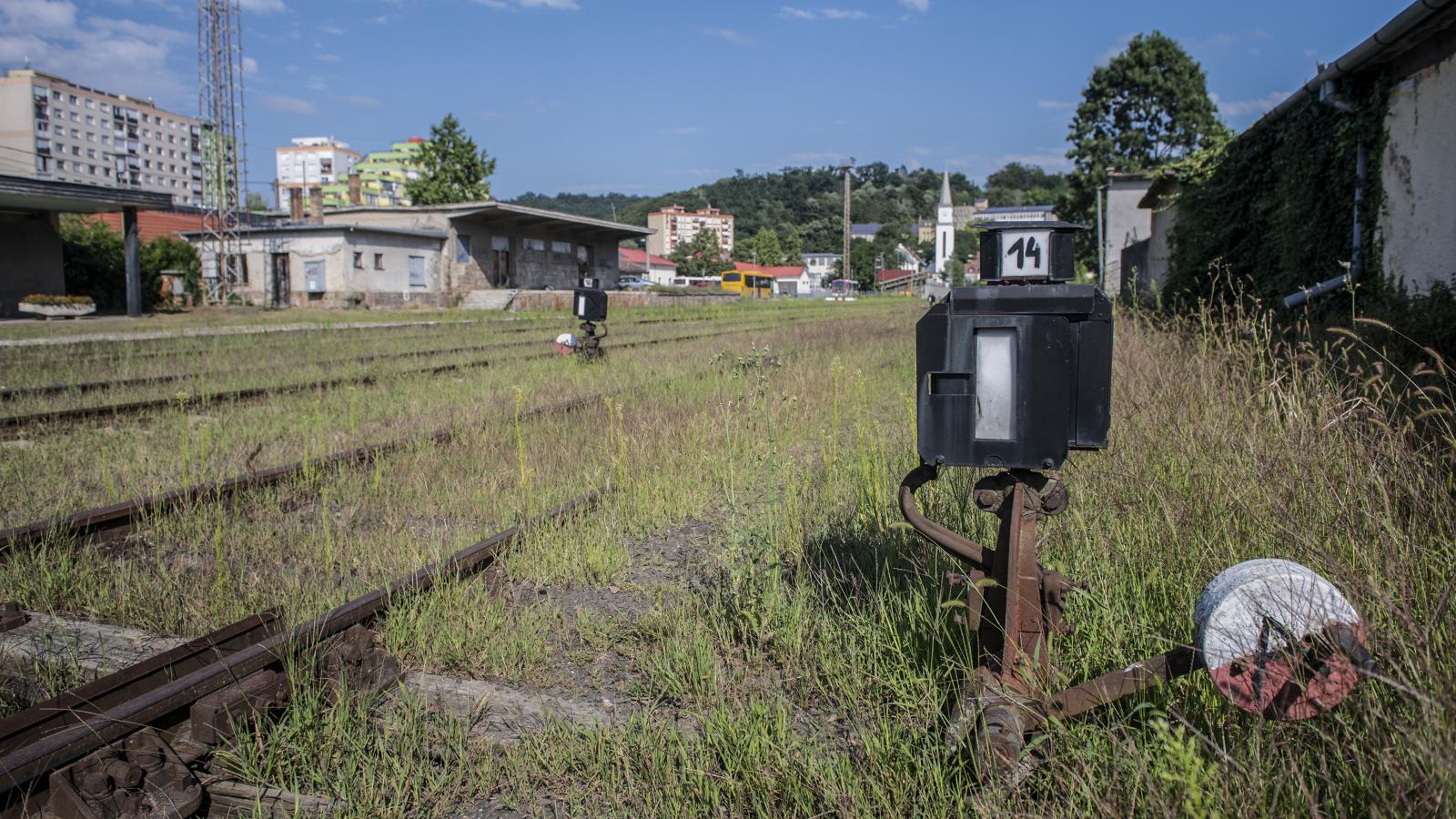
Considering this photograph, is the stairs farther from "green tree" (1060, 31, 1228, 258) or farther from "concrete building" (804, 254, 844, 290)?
"concrete building" (804, 254, 844, 290)

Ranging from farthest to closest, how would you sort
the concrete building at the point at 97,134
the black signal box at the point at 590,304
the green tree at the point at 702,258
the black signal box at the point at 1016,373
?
1. the green tree at the point at 702,258
2. the concrete building at the point at 97,134
3. the black signal box at the point at 590,304
4. the black signal box at the point at 1016,373

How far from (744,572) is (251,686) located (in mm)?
1803

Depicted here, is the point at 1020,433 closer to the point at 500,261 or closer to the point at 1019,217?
the point at 1019,217

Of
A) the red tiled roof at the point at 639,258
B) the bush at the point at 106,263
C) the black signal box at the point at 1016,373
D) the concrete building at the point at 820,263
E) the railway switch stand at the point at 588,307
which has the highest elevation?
the concrete building at the point at 820,263

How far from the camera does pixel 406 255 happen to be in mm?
39312

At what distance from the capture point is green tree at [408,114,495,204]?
59562 millimetres

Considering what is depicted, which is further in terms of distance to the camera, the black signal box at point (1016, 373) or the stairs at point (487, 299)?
the stairs at point (487, 299)

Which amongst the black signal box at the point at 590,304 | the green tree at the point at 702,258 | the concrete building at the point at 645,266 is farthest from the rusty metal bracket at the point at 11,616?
the green tree at the point at 702,258

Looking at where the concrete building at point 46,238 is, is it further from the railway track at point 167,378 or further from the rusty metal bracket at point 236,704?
the rusty metal bracket at point 236,704

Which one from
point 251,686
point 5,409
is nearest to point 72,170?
point 5,409

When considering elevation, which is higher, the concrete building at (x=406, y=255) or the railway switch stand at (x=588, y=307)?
the concrete building at (x=406, y=255)

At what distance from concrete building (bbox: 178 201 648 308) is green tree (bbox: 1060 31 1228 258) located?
94.9 feet

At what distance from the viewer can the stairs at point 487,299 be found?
38.7 metres

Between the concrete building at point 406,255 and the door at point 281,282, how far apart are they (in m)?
0.04
